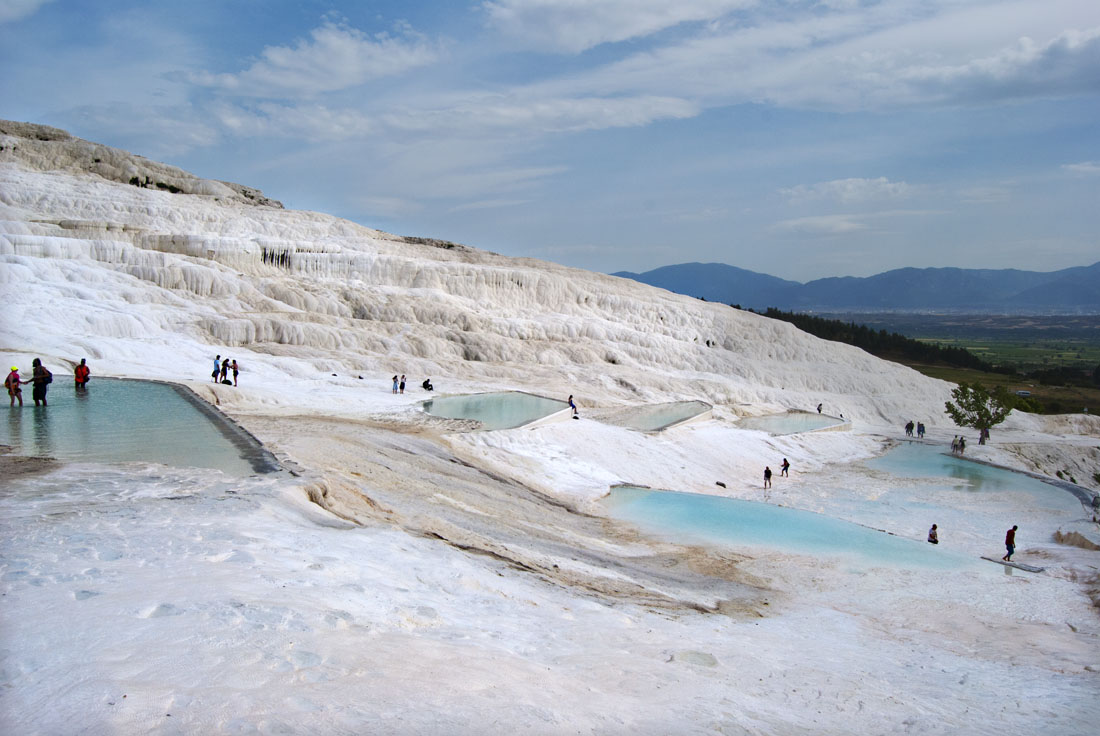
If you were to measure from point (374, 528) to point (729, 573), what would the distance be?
6198 millimetres

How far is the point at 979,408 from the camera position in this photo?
38.1 m

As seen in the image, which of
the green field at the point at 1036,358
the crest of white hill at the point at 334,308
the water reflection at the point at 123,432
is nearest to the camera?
the water reflection at the point at 123,432

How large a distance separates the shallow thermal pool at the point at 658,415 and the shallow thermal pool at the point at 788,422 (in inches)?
84.3

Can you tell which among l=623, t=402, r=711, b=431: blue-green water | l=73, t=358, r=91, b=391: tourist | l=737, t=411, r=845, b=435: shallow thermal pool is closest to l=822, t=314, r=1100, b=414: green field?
l=737, t=411, r=845, b=435: shallow thermal pool

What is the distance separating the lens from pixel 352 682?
15.9 ft

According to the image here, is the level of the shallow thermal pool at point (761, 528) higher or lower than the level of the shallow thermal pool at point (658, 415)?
lower

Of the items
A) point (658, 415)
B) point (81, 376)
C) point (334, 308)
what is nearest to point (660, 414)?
point (658, 415)

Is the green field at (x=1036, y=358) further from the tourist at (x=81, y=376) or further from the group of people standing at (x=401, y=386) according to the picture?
the tourist at (x=81, y=376)

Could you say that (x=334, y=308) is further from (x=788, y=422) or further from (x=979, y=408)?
(x=979, y=408)

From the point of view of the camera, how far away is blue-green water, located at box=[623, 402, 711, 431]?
2677 cm

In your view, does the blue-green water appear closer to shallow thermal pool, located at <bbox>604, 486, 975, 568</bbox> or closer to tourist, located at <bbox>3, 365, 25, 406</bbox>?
shallow thermal pool, located at <bbox>604, 486, 975, 568</bbox>

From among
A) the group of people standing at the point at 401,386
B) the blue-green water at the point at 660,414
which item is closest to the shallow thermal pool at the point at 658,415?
the blue-green water at the point at 660,414

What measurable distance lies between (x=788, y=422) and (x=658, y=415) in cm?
841

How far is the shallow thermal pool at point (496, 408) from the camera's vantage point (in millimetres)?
21859
